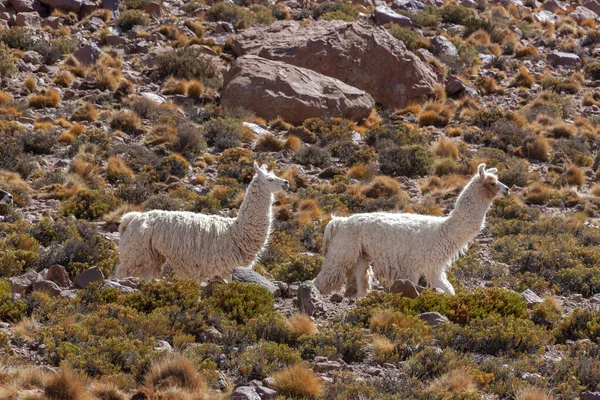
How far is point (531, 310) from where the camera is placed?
391 inches

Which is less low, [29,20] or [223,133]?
[29,20]

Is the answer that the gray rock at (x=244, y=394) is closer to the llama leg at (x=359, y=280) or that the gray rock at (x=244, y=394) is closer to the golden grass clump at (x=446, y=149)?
the llama leg at (x=359, y=280)

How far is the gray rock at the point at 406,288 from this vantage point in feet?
32.4

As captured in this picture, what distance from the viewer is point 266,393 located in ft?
21.7

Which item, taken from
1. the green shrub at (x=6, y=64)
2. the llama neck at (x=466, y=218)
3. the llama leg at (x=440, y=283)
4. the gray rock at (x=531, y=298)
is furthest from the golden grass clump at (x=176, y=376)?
the green shrub at (x=6, y=64)

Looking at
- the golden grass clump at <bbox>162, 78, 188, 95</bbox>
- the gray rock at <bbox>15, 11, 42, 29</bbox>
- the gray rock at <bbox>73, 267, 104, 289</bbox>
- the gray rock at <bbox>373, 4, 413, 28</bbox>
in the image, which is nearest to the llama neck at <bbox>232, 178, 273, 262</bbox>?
the gray rock at <bbox>73, 267, 104, 289</bbox>

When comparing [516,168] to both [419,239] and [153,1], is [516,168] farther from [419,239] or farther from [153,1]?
[153,1]

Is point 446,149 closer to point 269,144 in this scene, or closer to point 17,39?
point 269,144

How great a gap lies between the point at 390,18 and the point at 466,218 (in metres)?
22.3

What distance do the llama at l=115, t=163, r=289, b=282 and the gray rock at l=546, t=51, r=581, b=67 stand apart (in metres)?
22.4

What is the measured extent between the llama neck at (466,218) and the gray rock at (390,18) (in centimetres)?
2157

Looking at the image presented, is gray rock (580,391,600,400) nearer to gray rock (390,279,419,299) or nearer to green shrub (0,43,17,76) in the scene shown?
gray rock (390,279,419,299)

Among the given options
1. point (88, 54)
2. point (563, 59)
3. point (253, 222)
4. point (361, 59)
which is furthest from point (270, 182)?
point (563, 59)

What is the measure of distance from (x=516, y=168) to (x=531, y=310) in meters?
9.98
